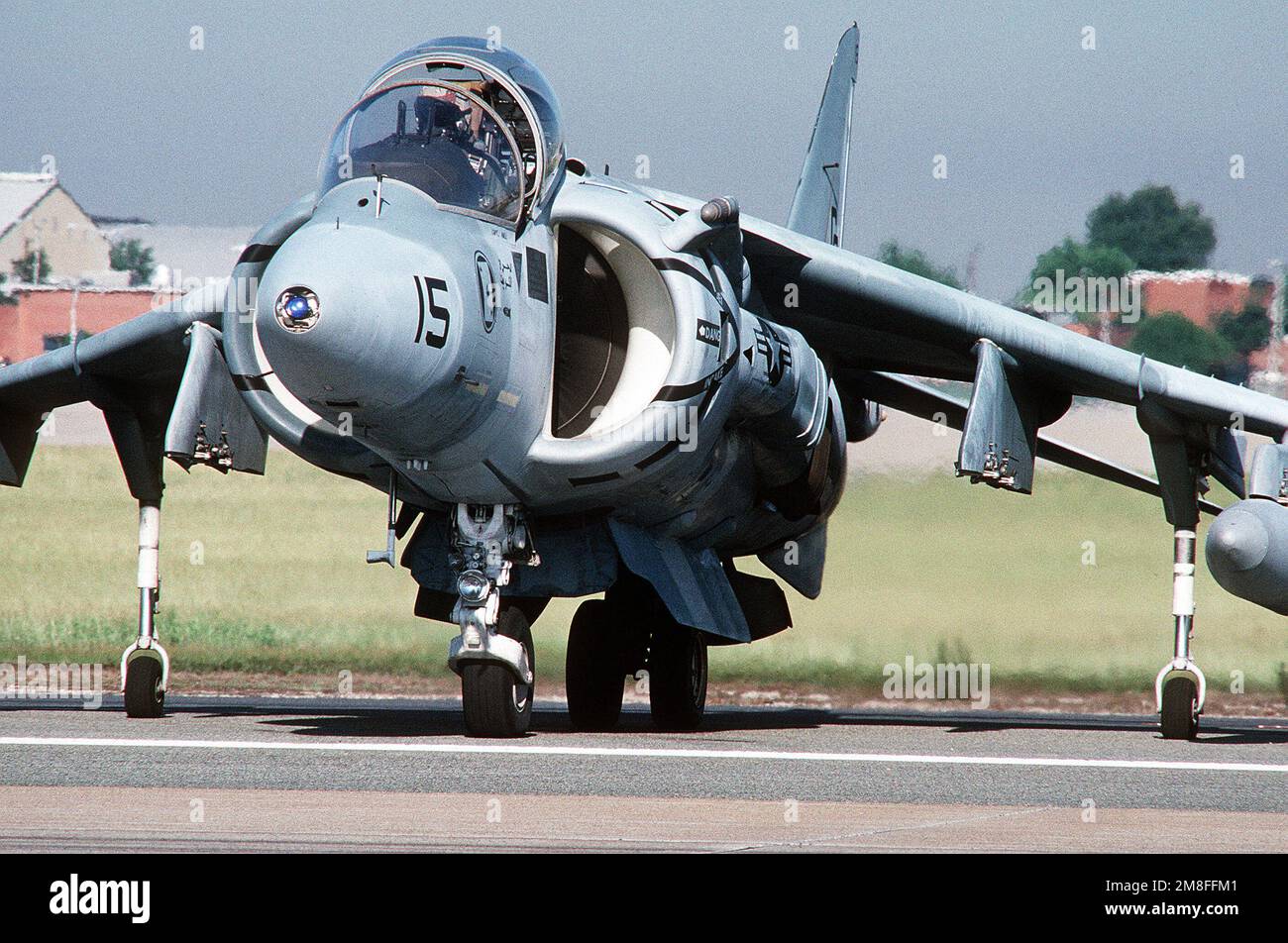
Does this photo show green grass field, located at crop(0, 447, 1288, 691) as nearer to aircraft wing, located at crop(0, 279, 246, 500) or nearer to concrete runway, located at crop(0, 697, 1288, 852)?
concrete runway, located at crop(0, 697, 1288, 852)

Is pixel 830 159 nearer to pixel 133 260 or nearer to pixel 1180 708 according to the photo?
pixel 1180 708

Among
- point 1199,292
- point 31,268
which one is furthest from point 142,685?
point 31,268

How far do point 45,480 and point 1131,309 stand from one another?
1276cm

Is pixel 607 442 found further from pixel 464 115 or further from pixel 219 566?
pixel 219 566

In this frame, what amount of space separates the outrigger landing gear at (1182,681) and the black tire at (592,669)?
3.54 meters

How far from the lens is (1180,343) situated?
798 inches

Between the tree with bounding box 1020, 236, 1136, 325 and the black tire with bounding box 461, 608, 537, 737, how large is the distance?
32.2 feet

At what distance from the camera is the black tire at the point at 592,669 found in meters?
11.6

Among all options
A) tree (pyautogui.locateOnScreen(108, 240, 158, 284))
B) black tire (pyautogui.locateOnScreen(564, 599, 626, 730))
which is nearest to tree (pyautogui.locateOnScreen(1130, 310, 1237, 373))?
black tire (pyautogui.locateOnScreen(564, 599, 626, 730))

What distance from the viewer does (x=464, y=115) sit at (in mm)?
9523

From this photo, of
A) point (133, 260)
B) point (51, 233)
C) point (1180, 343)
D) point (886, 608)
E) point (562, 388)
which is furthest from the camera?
point (133, 260)

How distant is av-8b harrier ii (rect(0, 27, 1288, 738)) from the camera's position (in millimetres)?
8812

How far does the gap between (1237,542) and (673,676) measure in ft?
11.8
